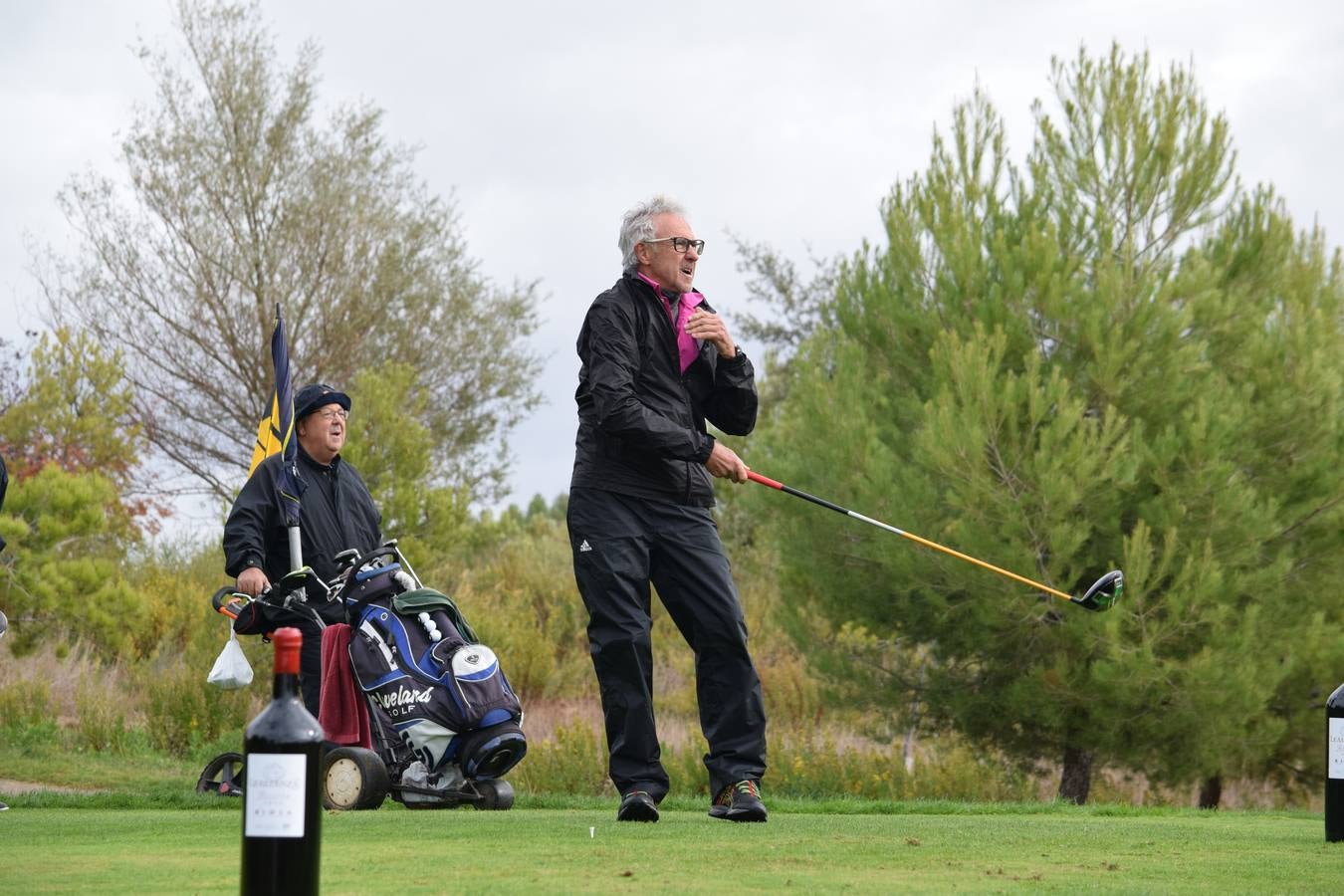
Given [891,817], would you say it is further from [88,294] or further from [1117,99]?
[88,294]

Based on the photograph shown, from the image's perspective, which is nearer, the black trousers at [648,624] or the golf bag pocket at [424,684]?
the black trousers at [648,624]

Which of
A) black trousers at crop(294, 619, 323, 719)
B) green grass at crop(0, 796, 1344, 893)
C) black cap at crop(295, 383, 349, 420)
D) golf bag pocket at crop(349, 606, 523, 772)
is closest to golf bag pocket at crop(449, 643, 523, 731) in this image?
golf bag pocket at crop(349, 606, 523, 772)

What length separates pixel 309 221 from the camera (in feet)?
76.6

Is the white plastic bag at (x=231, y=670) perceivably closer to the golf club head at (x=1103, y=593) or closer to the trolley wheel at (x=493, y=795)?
the trolley wheel at (x=493, y=795)

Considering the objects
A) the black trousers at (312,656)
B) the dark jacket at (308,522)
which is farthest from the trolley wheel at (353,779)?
the dark jacket at (308,522)

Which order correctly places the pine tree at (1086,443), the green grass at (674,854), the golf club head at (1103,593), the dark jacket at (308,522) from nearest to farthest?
the green grass at (674,854) < the dark jacket at (308,522) < the golf club head at (1103,593) < the pine tree at (1086,443)

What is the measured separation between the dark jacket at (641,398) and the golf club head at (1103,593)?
6.48 ft

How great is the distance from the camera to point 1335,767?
4828mm

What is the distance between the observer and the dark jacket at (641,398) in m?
5.50

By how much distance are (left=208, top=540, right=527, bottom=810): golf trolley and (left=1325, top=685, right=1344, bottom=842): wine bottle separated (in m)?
3.02

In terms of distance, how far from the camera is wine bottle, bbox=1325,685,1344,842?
15.6 feet

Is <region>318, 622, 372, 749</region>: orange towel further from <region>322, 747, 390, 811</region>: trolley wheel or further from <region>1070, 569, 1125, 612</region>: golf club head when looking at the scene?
<region>1070, 569, 1125, 612</region>: golf club head

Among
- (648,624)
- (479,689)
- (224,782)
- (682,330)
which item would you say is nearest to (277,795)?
(648,624)

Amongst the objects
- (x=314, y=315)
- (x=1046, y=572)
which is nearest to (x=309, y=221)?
(x=314, y=315)
